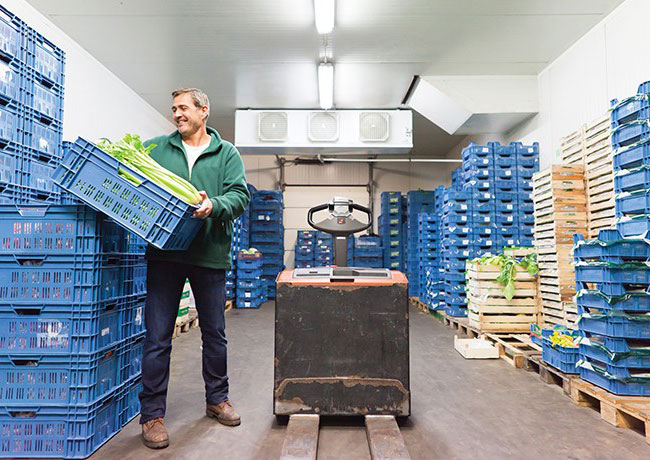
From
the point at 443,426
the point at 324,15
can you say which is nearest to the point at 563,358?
the point at 443,426

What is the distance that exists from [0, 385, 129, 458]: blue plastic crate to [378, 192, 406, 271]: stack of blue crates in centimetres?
1010

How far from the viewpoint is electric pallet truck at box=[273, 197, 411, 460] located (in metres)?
2.72

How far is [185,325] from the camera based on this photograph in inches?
262

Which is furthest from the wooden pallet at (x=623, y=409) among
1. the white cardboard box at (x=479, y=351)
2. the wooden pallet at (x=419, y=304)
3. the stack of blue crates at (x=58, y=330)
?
the wooden pallet at (x=419, y=304)

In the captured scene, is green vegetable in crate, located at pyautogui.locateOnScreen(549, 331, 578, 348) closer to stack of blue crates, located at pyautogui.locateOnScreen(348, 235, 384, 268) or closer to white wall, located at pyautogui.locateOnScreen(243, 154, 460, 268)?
stack of blue crates, located at pyautogui.locateOnScreen(348, 235, 384, 268)

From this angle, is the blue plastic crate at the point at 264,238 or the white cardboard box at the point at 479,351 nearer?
the white cardboard box at the point at 479,351

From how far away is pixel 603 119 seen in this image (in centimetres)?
514

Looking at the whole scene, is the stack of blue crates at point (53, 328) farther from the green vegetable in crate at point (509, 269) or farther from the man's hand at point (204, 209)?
the green vegetable in crate at point (509, 269)

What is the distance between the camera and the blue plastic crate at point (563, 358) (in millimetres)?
3615

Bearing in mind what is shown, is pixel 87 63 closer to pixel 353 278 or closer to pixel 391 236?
pixel 353 278

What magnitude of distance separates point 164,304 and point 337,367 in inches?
47.5

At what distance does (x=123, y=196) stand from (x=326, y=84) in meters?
5.89

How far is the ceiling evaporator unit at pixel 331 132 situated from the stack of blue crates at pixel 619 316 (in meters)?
5.93

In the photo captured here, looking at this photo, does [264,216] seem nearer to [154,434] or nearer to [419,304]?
[419,304]
